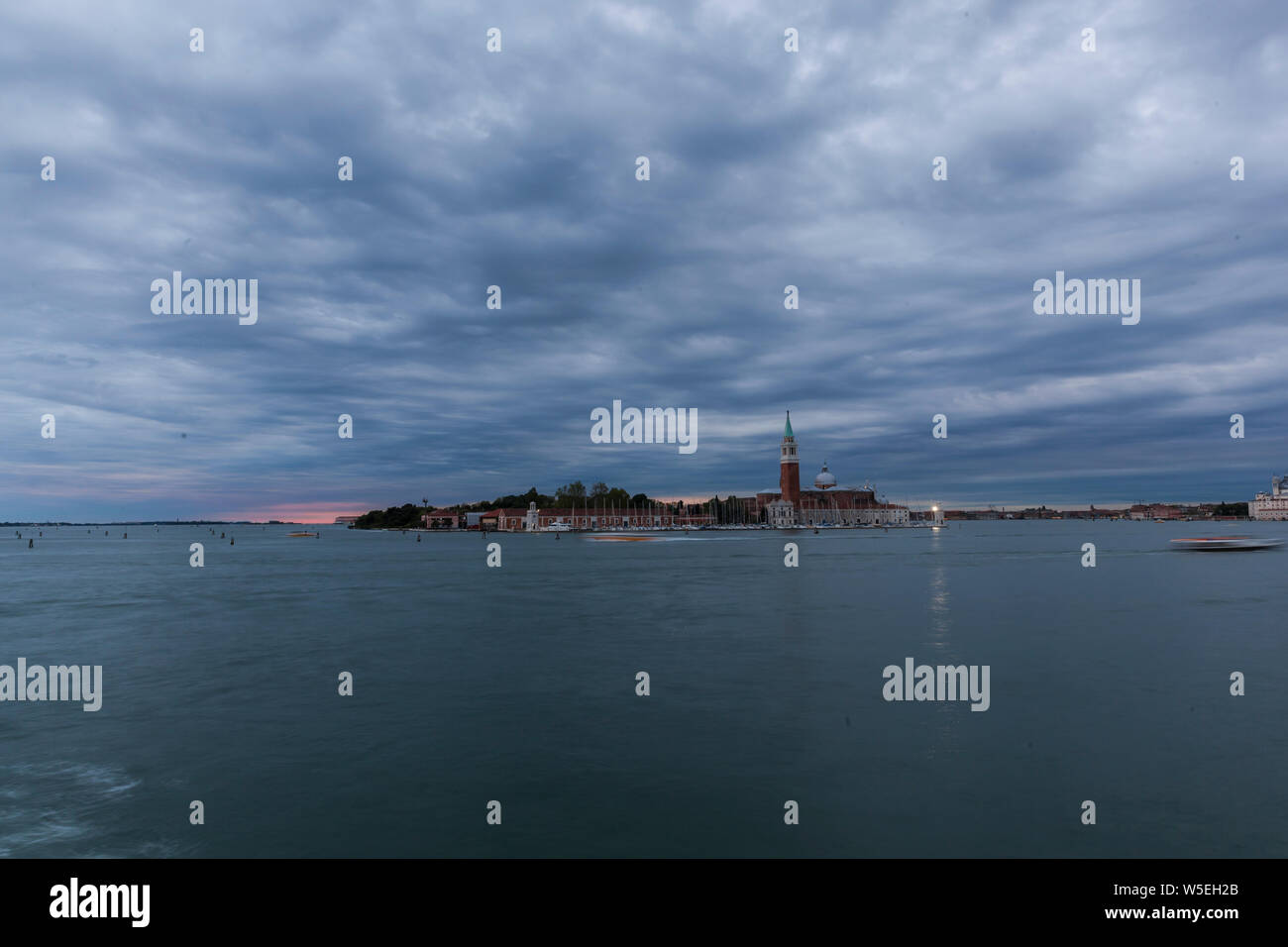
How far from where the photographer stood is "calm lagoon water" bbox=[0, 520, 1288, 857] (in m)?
12.0

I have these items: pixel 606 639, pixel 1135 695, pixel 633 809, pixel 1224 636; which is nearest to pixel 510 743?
pixel 633 809

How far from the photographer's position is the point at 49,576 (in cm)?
7162

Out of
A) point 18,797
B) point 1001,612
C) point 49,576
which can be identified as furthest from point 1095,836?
point 49,576

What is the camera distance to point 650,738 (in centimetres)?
1706

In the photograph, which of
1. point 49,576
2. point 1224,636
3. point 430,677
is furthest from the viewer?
point 49,576

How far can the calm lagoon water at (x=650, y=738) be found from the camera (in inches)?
471

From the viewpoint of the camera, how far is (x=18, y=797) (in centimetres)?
1365

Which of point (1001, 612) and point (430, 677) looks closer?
point (430, 677)

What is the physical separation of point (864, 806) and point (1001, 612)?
30755 millimetres

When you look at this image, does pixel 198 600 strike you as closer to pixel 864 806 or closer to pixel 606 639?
pixel 606 639
